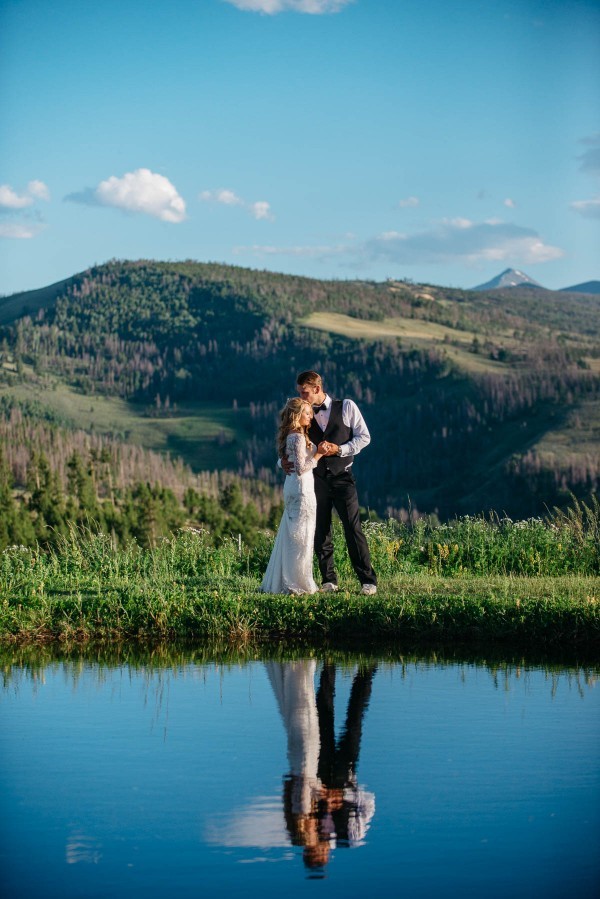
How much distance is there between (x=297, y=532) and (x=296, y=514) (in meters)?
0.19

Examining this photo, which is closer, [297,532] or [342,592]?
[342,592]

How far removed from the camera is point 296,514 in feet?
39.4

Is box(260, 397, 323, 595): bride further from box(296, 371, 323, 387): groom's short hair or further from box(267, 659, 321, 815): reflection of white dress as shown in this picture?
box(267, 659, 321, 815): reflection of white dress

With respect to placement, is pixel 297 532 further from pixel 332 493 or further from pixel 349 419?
pixel 349 419

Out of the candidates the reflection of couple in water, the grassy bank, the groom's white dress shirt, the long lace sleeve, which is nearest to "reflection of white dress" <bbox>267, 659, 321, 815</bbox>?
the reflection of couple in water

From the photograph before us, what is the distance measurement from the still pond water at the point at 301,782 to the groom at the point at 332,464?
3.07 m

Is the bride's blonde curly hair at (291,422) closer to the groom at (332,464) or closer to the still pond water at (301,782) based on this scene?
the groom at (332,464)

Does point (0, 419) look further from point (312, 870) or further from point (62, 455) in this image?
point (312, 870)

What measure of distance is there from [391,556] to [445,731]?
6.93 meters

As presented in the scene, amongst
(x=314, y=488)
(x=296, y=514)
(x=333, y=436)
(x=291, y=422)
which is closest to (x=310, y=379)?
(x=291, y=422)

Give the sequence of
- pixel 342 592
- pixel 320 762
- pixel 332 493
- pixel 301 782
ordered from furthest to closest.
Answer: pixel 332 493, pixel 342 592, pixel 320 762, pixel 301 782

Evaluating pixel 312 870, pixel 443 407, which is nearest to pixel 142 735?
pixel 312 870

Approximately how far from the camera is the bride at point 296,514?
11914 millimetres

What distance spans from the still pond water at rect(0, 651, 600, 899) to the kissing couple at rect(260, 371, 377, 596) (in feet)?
8.90
